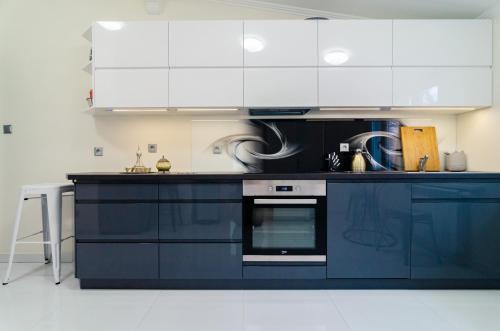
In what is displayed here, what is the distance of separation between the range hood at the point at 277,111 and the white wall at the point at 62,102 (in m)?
0.67

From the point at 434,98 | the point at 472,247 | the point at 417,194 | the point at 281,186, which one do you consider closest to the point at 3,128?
the point at 281,186

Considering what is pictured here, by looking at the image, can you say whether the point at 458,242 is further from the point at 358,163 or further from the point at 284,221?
the point at 284,221

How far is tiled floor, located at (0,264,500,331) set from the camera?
1780 mm

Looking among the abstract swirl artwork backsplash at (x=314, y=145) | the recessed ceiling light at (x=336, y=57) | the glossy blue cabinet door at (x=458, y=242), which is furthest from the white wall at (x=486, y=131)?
the recessed ceiling light at (x=336, y=57)

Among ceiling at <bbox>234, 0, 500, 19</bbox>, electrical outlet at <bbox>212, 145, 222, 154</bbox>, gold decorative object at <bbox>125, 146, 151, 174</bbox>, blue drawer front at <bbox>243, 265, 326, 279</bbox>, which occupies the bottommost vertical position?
blue drawer front at <bbox>243, 265, 326, 279</bbox>

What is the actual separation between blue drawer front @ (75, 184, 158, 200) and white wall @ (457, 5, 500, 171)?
2797mm

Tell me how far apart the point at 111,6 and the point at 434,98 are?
10.4 feet

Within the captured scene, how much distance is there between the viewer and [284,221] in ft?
7.52

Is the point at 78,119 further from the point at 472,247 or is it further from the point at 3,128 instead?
the point at 472,247

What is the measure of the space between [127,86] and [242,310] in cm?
202

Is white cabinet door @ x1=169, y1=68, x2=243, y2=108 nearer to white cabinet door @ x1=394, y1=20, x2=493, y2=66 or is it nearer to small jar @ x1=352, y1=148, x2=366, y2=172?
small jar @ x1=352, y1=148, x2=366, y2=172

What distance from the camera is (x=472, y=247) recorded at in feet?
7.29

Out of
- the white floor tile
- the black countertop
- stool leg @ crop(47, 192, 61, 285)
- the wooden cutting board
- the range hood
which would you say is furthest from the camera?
the wooden cutting board

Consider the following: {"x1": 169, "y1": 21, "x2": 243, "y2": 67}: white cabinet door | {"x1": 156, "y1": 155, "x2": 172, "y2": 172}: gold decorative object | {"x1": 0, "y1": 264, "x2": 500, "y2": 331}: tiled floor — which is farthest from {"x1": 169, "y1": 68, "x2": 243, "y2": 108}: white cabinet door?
{"x1": 0, "y1": 264, "x2": 500, "y2": 331}: tiled floor
